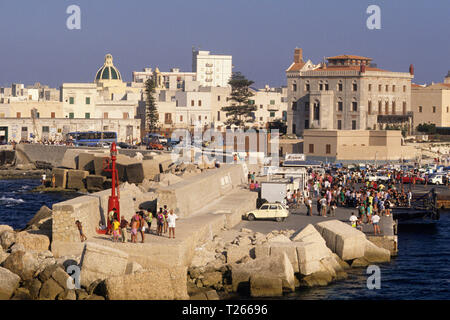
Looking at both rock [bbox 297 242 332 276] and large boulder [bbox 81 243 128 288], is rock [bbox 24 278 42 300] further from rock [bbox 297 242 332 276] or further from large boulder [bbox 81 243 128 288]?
rock [bbox 297 242 332 276]

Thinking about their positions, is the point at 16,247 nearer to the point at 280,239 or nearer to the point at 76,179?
the point at 280,239

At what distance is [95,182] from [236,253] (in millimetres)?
28946

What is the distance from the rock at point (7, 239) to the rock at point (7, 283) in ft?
11.2

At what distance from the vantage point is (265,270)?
974 inches

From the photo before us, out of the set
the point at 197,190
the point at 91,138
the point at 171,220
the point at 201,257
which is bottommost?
the point at 201,257

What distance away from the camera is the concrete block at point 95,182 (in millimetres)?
53312

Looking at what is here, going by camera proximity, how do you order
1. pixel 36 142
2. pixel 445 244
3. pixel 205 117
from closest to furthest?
pixel 445 244, pixel 36 142, pixel 205 117

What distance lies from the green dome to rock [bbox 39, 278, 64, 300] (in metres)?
95.0

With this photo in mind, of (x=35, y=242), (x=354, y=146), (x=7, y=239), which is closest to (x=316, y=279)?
(x=35, y=242)

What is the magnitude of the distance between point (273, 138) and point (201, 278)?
53.4m

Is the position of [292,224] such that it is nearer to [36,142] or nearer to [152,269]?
[152,269]

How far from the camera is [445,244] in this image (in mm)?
35281
